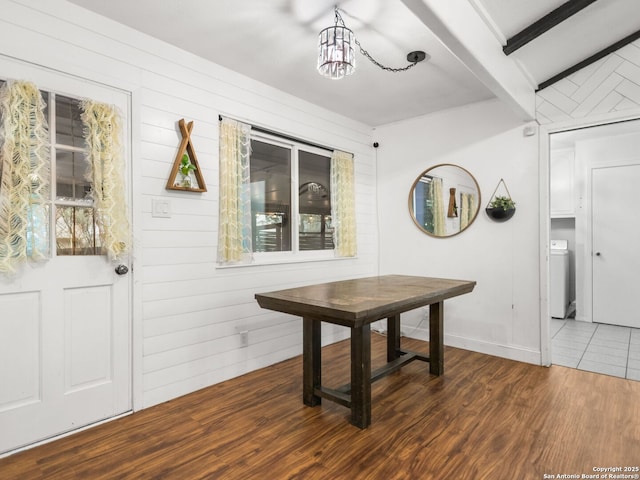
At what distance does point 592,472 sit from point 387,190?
125 inches

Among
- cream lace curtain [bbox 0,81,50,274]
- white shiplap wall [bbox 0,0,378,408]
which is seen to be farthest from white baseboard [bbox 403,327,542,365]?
cream lace curtain [bbox 0,81,50,274]

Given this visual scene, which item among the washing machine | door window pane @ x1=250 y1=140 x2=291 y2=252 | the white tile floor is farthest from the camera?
the washing machine

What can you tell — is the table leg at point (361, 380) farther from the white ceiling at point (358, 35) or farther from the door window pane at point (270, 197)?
the white ceiling at point (358, 35)

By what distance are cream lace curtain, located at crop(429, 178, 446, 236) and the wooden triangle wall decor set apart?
8.09 ft

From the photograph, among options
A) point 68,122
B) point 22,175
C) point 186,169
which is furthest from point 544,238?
point 22,175

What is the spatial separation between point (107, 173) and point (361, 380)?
2.01 m

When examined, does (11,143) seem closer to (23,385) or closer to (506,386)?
(23,385)

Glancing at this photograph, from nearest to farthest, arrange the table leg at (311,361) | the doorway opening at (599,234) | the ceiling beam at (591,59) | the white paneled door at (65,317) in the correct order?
the white paneled door at (65,317), the table leg at (311,361), the ceiling beam at (591,59), the doorway opening at (599,234)

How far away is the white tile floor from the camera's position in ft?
10.5

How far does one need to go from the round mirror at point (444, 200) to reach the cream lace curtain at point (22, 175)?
11.0 ft

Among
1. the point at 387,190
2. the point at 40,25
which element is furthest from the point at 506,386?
the point at 40,25

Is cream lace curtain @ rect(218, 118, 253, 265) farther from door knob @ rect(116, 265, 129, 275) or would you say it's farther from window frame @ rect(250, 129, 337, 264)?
door knob @ rect(116, 265, 129, 275)

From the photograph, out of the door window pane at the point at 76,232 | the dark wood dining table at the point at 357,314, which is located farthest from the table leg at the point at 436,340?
the door window pane at the point at 76,232

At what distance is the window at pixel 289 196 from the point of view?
3342 millimetres
